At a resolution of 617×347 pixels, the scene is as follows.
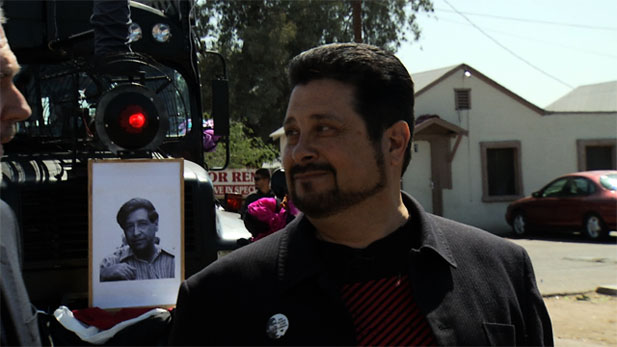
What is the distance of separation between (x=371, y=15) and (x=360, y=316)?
1281 inches

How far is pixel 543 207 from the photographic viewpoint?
17.8m

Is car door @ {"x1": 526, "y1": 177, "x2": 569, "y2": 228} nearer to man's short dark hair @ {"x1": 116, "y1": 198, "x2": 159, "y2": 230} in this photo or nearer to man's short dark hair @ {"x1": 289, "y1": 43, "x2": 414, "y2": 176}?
man's short dark hair @ {"x1": 116, "y1": 198, "x2": 159, "y2": 230}

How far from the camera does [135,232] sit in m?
4.18

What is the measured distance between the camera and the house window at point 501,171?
73.2ft

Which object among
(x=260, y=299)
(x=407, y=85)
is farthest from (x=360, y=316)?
(x=407, y=85)

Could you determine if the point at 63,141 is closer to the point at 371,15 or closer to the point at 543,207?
the point at 543,207

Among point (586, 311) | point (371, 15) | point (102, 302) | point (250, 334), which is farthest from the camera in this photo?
point (371, 15)

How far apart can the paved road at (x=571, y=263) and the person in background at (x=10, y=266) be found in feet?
28.3

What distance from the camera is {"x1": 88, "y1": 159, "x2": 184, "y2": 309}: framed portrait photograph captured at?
4109 mm

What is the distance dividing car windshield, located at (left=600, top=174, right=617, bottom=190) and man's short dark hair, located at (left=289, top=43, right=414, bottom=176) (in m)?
15.5

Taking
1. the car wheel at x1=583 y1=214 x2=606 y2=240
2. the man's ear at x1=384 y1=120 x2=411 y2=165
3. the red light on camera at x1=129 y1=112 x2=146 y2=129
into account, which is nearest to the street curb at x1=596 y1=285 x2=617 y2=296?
the car wheel at x1=583 y1=214 x2=606 y2=240

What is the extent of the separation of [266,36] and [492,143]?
11.7 metres

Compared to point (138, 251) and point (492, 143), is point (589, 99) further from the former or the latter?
point (138, 251)

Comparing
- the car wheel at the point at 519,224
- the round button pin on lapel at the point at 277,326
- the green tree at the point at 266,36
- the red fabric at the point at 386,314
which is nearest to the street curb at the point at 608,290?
the red fabric at the point at 386,314
